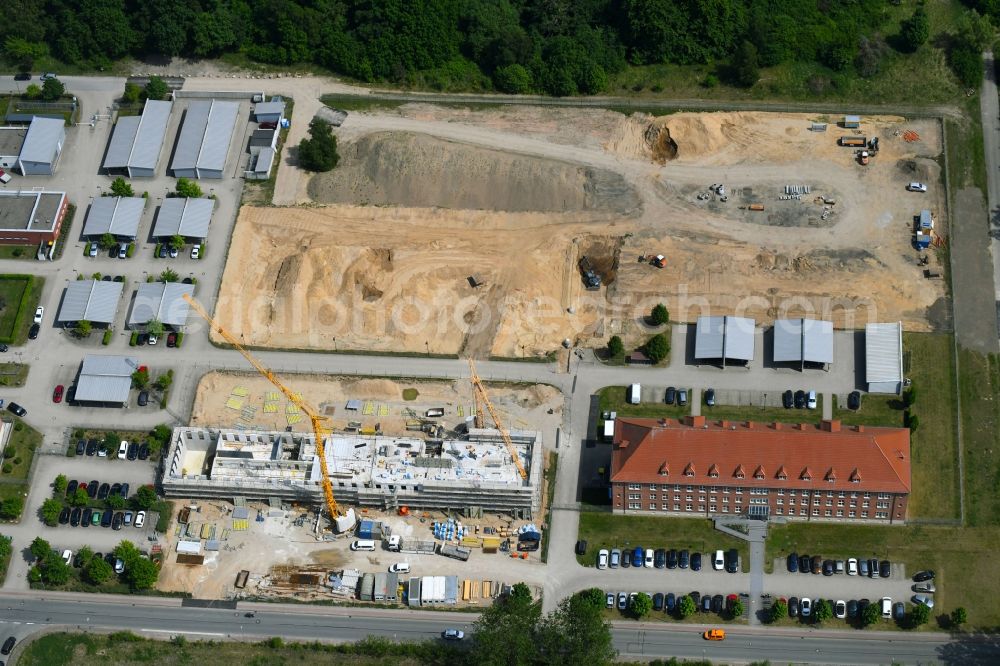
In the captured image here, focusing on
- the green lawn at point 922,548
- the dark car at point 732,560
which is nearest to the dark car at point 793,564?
the green lawn at point 922,548

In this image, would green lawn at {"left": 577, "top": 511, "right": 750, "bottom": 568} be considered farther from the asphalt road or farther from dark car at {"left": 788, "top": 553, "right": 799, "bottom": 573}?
the asphalt road

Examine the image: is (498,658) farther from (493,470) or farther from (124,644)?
(124,644)

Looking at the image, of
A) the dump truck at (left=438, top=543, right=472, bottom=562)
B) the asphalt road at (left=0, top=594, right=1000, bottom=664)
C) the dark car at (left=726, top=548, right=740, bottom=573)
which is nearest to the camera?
the asphalt road at (left=0, top=594, right=1000, bottom=664)

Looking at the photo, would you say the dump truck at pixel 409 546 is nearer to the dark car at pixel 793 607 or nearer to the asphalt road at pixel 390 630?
the asphalt road at pixel 390 630

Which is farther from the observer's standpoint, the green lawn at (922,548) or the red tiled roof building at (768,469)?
the green lawn at (922,548)

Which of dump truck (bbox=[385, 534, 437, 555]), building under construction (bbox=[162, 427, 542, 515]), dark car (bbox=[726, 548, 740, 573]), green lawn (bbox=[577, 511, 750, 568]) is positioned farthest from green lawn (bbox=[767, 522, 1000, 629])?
dump truck (bbox=[385, 534, 437, 555])

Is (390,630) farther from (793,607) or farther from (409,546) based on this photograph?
(793,607)

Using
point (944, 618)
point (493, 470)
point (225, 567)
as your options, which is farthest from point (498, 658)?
point (944, 618)
